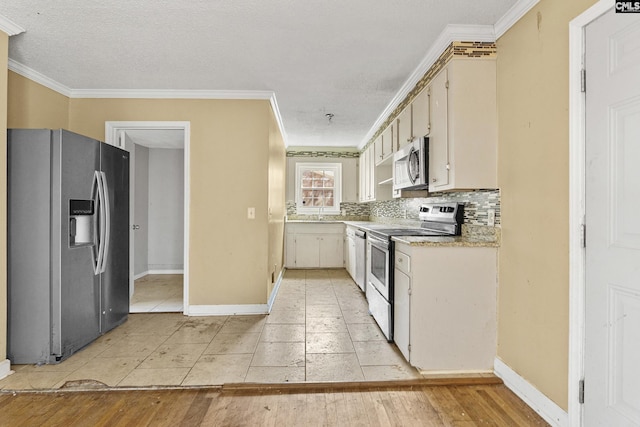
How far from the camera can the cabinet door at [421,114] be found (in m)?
2.78

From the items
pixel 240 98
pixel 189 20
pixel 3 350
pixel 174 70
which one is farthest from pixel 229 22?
pixel 3 350

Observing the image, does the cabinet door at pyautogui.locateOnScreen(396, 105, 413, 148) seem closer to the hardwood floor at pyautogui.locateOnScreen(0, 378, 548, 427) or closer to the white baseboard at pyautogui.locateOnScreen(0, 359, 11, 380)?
the hardwood floor at pyautogui.locateOnScreen(0, 378, 548, 427)

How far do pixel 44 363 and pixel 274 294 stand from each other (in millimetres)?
2303

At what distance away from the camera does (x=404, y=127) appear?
342 centimetres

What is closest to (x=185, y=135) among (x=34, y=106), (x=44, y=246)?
(x=34, y=106)

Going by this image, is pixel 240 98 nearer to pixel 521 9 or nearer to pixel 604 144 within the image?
pixel 521 9

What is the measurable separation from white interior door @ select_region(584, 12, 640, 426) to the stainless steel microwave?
127 centimetres

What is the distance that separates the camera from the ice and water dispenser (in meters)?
2.59

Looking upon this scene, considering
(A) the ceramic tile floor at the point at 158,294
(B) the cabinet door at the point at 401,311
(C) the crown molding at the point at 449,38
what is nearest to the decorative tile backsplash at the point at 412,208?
(B) the cabinet door at the point at 401,311

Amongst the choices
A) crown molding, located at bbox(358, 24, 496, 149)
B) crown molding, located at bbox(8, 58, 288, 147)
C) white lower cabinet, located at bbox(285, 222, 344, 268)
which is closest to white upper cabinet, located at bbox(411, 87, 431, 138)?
crown molding, located at bbox(358, 24, 496, 149)

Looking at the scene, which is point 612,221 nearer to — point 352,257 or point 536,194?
point 536,194

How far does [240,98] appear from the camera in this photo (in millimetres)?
3590

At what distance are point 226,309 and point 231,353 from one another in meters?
1.00

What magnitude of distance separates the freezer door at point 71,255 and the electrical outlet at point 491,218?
3.18m
